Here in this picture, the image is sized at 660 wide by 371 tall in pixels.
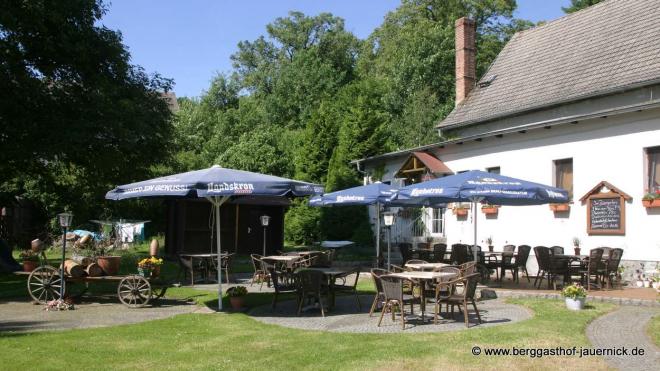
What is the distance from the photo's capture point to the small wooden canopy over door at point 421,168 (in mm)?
18562

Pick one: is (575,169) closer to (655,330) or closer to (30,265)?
(655,330)

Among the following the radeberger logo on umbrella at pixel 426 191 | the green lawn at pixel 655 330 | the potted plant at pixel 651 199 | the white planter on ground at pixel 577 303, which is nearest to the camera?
the green lawn at pixel 655 330

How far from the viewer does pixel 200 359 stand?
6.73 m

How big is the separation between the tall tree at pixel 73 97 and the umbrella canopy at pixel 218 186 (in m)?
5.33

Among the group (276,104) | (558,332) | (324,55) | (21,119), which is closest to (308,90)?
(276,104)

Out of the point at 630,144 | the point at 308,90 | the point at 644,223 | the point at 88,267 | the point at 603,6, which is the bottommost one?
the point at 88,267

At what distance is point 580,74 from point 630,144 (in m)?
4.88

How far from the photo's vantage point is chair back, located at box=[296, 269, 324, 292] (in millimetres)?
9367

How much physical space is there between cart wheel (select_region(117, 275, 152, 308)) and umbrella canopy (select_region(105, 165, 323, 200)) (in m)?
1.62

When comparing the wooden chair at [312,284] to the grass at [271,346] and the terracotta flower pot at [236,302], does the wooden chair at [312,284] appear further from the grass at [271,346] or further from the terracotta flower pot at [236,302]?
the terracotta flower pot at [236,302]

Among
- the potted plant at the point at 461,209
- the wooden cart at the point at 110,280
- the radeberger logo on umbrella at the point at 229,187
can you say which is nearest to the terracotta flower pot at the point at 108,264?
the wooden cart at the point at 110,280

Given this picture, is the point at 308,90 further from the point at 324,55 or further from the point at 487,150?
the point at 487,150

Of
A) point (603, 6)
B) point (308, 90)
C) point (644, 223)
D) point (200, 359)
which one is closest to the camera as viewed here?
point (200, 359)

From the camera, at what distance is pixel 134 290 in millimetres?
10766
